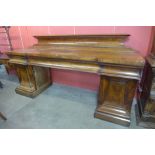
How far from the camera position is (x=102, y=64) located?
1.27 metres

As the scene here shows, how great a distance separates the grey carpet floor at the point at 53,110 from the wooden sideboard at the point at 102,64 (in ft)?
0.50

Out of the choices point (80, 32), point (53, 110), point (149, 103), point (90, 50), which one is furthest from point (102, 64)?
point (53, 110)

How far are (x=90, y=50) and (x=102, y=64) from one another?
410 millimetres

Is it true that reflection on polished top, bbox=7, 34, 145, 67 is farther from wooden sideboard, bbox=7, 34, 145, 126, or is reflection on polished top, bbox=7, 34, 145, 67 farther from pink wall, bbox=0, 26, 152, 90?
pink wall, bbox=0, 26, 152, 90

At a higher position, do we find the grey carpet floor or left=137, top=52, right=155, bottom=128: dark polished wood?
left=137, top=52, right=155, bottom=128: dark polished wood

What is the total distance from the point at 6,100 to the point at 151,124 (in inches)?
87.6

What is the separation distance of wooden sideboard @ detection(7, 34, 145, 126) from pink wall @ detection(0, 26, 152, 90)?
0.16m

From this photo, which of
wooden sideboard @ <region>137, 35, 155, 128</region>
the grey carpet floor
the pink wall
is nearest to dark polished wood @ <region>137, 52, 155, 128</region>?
wooden sideboard @ <region>137, 35, 155, 128</region>

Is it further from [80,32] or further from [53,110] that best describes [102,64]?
[53,110]

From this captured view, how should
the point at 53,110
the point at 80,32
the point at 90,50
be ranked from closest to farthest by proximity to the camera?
the point at 90,50
the point at 53,110
the point at 80,32

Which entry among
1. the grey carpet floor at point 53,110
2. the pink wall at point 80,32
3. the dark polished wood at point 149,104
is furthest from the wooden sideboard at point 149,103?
the pink wall at point 80,32

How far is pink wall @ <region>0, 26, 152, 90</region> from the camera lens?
1611mm

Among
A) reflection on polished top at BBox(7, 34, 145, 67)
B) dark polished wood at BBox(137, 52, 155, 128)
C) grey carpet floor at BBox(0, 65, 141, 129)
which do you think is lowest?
grey carpet floor at BBox(0, 65, 141, 129)
